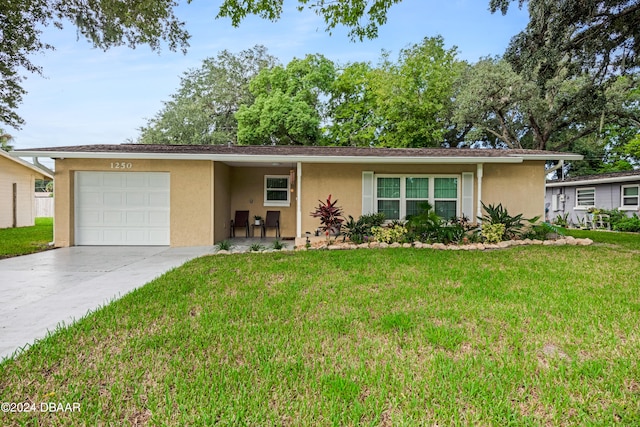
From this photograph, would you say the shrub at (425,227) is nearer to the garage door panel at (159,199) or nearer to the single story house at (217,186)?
the single story house at (217,186)

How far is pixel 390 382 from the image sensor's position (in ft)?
7.59

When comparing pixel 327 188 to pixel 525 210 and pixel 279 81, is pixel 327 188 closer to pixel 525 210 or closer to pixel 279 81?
pixel 525 210

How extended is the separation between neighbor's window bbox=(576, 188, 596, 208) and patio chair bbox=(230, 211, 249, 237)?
16517 mm

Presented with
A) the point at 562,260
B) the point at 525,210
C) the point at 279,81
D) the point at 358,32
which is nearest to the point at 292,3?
the point at 358,32

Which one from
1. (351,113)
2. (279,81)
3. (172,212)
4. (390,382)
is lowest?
(390,382)

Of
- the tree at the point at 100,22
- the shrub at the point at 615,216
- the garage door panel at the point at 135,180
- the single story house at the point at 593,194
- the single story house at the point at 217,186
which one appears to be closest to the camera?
Result: the tree at the point at 100,22

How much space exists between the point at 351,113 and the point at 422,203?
14545mm

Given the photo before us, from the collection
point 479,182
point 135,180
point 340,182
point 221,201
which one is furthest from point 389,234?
point 135,180

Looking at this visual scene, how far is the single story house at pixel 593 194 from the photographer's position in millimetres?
14422

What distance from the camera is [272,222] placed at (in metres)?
11.1

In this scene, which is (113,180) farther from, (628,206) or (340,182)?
(628,206)

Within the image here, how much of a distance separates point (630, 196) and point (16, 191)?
27.4 m

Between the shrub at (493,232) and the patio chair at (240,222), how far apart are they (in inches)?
283

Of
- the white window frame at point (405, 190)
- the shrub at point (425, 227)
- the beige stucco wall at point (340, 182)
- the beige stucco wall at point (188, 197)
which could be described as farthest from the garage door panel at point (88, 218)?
the shrub at point (425, 227)
